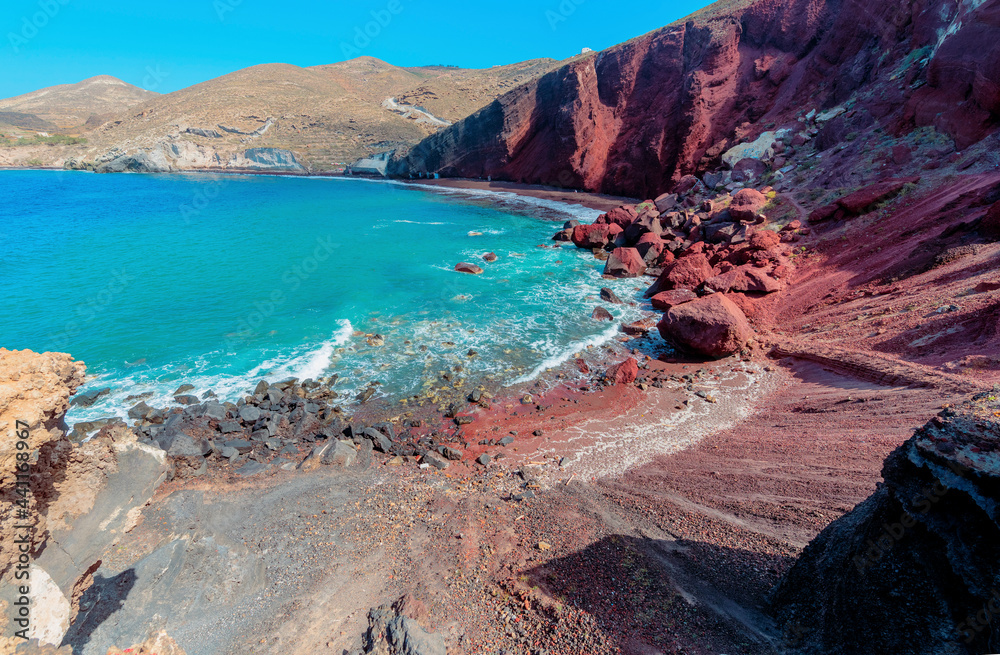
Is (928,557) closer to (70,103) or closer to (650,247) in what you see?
(650,247)

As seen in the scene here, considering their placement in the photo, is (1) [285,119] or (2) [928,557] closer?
(2) [928,557]

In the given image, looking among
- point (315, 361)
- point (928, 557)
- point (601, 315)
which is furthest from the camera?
point (601, 315)

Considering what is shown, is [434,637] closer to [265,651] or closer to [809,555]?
[265,651]

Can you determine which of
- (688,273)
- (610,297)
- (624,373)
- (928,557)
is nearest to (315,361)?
(624,373)

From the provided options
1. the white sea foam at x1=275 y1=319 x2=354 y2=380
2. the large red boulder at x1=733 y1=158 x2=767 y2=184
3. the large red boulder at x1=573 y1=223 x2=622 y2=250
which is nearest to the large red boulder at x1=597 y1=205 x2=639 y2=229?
the large red boulder at x1=573 y1=223 x2=622 y2=250

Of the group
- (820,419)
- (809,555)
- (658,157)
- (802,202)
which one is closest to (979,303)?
(820,419)

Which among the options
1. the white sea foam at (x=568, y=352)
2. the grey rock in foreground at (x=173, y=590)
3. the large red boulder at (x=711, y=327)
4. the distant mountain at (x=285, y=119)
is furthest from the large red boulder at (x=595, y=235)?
the distant mountain at (x=285, y=119)

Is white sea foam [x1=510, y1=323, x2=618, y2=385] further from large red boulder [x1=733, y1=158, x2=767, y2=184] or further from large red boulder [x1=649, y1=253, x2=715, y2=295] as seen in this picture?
large red boulder [x1=733, y1=158, x2=767, y2=184]
